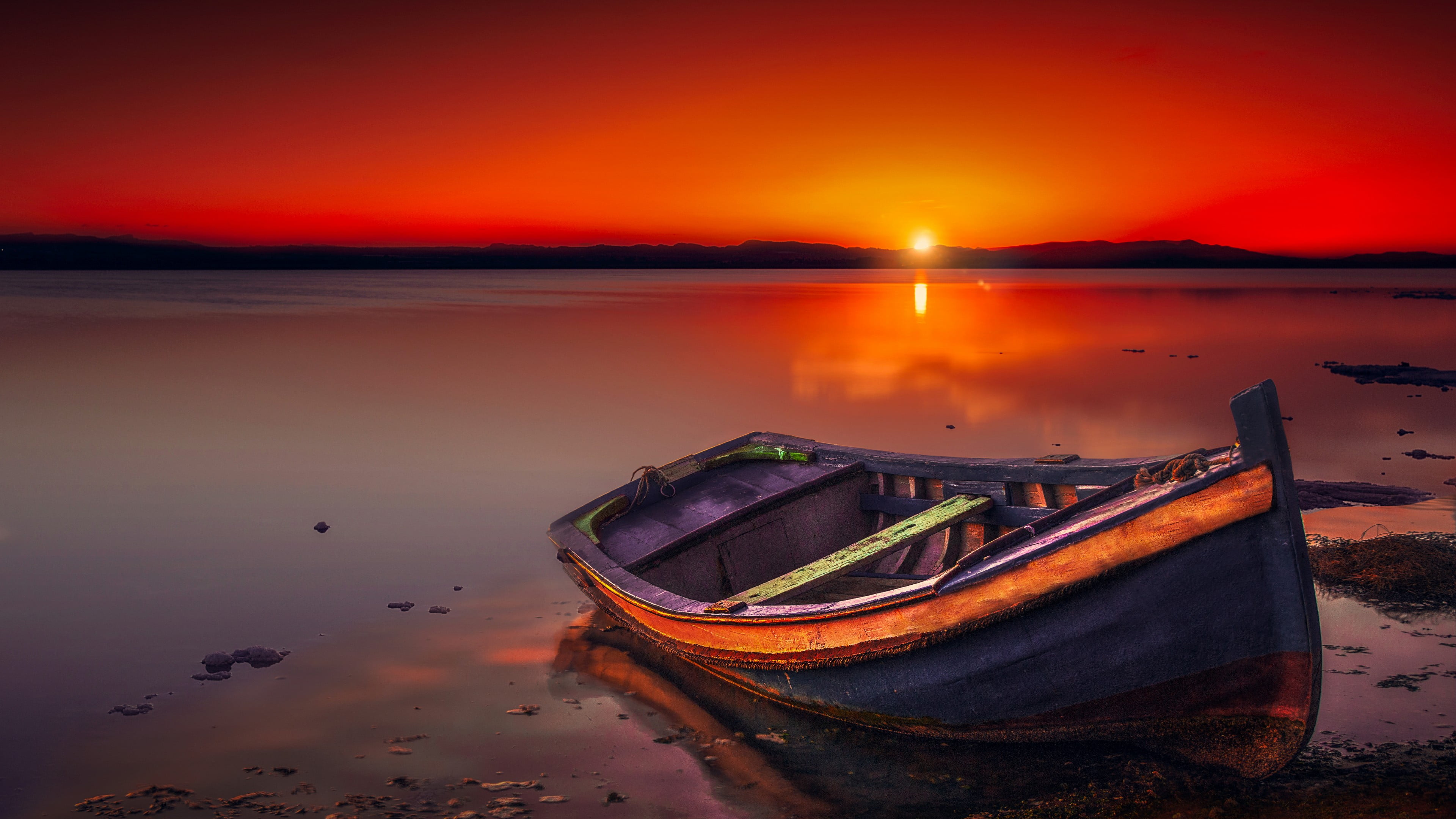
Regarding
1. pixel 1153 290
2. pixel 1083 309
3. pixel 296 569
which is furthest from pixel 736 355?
pixel 1153 290

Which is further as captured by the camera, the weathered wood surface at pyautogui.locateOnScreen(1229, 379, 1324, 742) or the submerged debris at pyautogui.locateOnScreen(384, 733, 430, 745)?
the submerged debris at pyautogui.locateOnScreen(384, 733, 430, 745)

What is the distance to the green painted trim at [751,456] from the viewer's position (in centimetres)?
809

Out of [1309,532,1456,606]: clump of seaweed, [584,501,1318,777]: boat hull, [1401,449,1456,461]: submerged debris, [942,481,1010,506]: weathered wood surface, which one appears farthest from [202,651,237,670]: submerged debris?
[1401,449,1456,461]: submerged debris

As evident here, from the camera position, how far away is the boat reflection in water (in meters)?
4.60

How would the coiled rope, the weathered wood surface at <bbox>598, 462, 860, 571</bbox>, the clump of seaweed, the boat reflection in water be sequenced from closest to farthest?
the coiled rope
the boat reflection in water
the clump of seaweed
the weathered wood surface at <bbox>598, 462, 860, 571</bbox>

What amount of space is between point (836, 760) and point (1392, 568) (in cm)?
489

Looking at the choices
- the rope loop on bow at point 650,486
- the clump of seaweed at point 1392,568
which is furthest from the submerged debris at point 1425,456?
the rope loop on bow at point 650,486

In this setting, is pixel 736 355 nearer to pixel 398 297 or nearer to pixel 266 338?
pixel 266 338

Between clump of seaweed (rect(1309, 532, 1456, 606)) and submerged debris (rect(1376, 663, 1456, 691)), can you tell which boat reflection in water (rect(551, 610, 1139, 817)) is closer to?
submerged debris (rect(1376, 663, 1456, 691))

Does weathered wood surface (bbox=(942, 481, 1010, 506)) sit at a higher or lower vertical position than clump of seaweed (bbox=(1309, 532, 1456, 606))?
higher

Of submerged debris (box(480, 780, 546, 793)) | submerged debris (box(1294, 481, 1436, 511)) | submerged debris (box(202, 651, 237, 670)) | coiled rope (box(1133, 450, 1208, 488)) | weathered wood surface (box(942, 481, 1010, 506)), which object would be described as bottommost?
submerged debris (box(480, 780, 546, 793))

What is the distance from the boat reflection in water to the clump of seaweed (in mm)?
3135

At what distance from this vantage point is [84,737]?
5.32 meters

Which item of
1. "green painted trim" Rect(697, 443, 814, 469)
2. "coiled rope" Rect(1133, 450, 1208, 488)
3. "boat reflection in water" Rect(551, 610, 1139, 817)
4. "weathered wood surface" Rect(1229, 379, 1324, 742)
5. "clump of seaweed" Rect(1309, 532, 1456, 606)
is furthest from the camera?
"green painted trim" Rect(697, 443, 814, 469)
